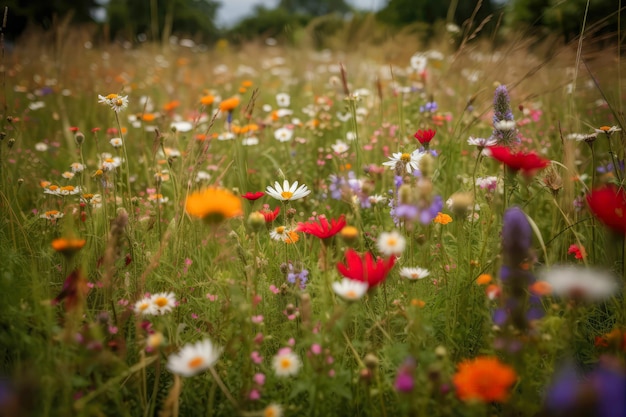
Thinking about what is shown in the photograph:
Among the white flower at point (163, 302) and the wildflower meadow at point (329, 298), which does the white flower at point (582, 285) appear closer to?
the wildflower meadow at point (329, 298)

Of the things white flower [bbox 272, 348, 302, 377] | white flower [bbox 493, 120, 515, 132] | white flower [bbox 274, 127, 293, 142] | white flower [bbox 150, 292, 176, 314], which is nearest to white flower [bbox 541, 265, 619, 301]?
white flower [bbox 272, 348, 302, 377]

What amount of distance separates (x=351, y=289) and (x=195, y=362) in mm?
351

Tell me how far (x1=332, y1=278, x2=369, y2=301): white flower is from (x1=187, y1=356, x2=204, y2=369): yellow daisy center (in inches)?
12.0

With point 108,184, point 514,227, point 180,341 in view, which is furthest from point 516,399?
point 108,184

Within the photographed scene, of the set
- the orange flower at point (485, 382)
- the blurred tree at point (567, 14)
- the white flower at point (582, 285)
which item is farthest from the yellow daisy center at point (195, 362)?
the blurred tree at point (567, 14)

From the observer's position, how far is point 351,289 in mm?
899

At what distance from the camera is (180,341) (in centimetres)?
112

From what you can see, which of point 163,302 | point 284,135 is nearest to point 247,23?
point 284,135

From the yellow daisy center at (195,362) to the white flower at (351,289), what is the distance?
30 centimetres

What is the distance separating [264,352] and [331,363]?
29 cm

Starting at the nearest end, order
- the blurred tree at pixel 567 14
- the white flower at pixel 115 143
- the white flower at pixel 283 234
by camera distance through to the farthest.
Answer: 1. the white flower at pixel 283 234
2. the white flower at pixel 115 143
3. the blurred tree at pixel 567 14

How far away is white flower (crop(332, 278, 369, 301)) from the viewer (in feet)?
2.81

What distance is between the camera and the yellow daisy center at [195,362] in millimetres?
787

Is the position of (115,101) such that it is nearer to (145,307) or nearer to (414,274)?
(145,307)
